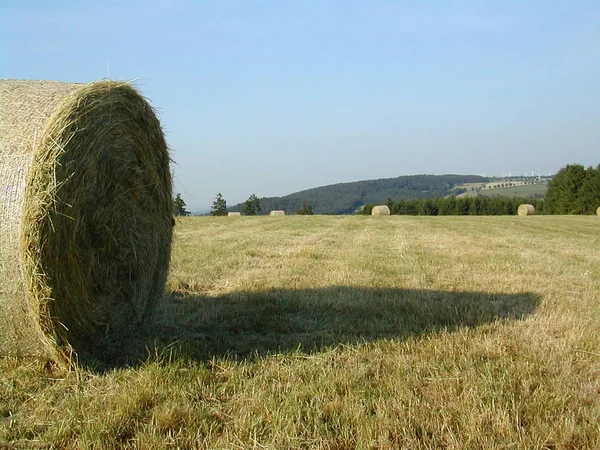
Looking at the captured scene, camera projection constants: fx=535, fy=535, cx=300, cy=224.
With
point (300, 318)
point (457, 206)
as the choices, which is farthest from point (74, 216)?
point (457, 206)

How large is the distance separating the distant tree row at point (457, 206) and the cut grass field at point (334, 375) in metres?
71.4


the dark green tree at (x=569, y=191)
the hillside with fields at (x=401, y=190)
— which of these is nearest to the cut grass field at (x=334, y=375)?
the dark green tree at (x=569, y=191)

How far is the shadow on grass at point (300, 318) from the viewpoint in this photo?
15.5 feet

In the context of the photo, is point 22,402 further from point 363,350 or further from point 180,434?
point 363,350

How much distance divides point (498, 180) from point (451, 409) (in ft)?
514

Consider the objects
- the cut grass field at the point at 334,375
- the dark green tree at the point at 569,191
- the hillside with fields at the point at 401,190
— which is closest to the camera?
the cut grass field at the point at 334,375

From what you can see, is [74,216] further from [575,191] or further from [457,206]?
[457,206]

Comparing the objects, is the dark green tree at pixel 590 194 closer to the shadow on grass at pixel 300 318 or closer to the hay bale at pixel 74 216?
the shadow on grass at pixel 300 318

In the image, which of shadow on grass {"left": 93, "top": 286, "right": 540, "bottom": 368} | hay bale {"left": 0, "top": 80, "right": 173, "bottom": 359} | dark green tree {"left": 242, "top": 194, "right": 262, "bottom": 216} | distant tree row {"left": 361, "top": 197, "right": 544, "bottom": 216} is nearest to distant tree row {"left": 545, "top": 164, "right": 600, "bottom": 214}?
distant tree row {"left": 361, "top": 197, "right": 544, "bottom": 216}

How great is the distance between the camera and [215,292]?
714 cm

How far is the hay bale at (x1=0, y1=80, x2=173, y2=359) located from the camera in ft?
12.8

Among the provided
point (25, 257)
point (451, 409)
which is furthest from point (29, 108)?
point (451, 409)

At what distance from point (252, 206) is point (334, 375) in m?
75.9

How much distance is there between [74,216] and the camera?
4.20 metres
